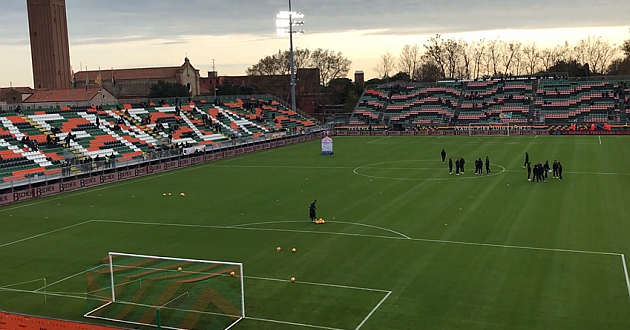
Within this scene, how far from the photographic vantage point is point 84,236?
2511cm

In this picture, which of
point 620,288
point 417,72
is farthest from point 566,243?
point 417,72

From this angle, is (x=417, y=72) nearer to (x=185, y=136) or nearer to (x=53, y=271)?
(x=185, y=136)

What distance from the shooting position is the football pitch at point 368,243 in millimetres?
15781

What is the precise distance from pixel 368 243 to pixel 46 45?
352ft

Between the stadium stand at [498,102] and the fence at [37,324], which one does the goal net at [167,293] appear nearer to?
the fence at [37,324]

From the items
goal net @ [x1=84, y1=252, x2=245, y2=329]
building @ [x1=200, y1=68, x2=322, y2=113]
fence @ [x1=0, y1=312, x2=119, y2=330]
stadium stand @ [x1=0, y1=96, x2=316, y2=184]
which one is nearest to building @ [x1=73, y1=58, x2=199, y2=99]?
building @ [x1=200, y1=68, x2=322, y2=113]

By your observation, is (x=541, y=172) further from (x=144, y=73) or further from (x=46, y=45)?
(x=46, y=45)

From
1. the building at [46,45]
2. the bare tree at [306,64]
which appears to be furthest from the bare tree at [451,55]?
the building at [46,45]

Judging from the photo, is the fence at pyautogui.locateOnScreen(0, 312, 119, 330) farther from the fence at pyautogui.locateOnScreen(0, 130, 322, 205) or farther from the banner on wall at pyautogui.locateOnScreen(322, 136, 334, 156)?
the banner on wall at pyautogui.locateOnScreen(322, 136, 334, 156)

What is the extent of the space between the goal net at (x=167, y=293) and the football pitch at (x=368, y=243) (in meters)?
0.39

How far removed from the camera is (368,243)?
→ 22.3m

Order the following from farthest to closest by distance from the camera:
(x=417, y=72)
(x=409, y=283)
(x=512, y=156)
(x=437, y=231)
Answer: (x=417, y=72) < (x=512, y=156) < (x=437, y=231) < (x=409, y=283)

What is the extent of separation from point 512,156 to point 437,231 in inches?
1088

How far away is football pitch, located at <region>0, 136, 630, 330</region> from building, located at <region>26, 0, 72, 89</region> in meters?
82.6
